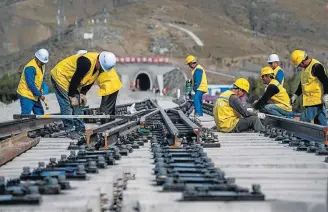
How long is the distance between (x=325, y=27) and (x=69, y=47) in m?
99.0

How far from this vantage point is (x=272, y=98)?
14.3 metres

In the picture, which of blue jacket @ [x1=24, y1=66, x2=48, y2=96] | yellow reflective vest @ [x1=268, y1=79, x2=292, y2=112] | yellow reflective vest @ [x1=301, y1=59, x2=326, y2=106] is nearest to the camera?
yellow reflective vest @ [x1=301, y1=59, x2=326, y2=106]

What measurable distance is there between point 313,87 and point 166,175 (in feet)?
24.5

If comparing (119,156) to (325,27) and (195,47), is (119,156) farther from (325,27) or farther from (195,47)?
(325,27)

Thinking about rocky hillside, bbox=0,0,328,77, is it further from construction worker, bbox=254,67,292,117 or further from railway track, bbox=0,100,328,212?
railway track, bbox=0,100,328,212

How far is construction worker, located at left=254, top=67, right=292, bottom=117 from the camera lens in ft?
45.1

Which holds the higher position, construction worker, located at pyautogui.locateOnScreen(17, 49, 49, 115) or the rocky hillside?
the rocky hillside

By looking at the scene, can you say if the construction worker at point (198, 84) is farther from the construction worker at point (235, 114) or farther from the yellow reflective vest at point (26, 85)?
the construction worker at point (235, 114)

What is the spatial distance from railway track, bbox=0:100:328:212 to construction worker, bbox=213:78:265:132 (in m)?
1.29

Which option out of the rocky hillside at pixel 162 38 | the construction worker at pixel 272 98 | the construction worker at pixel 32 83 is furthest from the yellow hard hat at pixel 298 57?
the rocky hillside at pixel 162 38

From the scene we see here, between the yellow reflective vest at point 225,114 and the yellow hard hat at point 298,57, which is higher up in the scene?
the yellow hard hat at point 298,57

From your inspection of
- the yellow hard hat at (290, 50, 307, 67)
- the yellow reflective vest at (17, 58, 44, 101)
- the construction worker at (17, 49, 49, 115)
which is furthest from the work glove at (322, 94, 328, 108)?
the yellow reflective vest at (17, 58, 44, 101)

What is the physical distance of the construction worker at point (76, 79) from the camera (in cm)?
1120

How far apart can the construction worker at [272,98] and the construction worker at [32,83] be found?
14.3 ft
